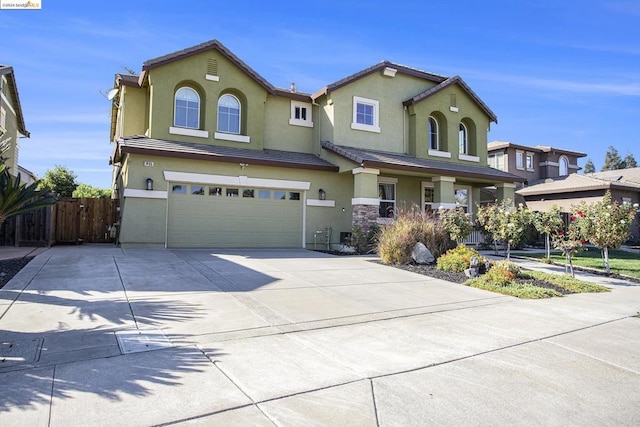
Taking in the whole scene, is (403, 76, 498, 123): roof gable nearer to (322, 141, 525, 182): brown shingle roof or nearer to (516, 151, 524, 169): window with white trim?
(322, 141, 525, 182): brown shingle roof

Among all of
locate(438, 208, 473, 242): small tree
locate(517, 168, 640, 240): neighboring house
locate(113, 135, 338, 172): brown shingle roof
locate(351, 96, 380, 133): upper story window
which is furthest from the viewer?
locate(517, 168, 640, 240): neighboring house

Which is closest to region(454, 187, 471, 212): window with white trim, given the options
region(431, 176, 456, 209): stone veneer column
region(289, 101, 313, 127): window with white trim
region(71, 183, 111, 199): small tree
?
region(431, 176, 456, 209): stone veneer column

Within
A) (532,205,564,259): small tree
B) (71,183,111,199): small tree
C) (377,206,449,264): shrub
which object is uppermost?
(71,183,111,199): small tree

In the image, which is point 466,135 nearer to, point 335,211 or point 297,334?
point 335,211

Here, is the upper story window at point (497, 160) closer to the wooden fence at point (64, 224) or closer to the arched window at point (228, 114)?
the arched window at point (228, 114)

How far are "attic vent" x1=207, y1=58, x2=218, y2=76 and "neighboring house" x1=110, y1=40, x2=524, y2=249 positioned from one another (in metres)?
0.04

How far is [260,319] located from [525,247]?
18.0 meters

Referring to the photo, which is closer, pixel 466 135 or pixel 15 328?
pixel 15 328

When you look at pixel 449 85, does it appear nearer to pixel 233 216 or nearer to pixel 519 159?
pixel 519 159

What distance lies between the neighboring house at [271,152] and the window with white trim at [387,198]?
0.06 meters

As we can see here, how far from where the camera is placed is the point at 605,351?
508 centimetres

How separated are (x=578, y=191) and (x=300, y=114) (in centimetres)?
1774

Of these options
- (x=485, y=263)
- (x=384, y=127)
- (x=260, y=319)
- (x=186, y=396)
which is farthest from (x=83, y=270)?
(x=384, y=127)

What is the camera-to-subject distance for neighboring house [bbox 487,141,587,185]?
28.8 meters
